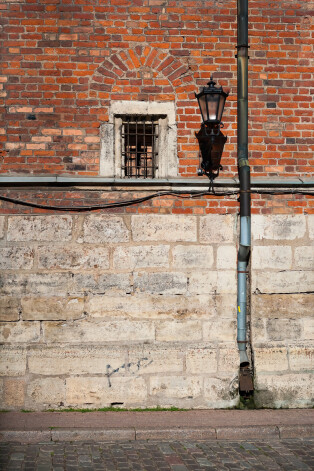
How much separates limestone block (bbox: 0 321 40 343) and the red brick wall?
5.99ft

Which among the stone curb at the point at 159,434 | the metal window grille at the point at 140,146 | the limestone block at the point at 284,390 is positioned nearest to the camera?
the stone curb at the point at 159,434

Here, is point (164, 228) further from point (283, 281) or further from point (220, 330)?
point (283, 281)

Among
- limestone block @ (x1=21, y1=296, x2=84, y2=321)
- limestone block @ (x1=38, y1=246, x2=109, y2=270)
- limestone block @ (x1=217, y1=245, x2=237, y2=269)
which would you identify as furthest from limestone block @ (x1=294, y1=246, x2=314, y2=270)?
limestone block @ (x1=21, y1=296, x2=84, y2=321)

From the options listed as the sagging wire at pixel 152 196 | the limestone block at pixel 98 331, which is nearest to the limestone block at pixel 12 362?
the limestone block at pixel 98 331

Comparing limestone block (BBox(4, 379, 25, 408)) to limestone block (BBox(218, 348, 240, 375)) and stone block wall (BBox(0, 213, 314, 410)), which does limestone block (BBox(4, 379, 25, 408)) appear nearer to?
stone block wall (BBox(0, 213, 314, 410))

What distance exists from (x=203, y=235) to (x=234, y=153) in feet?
3.55

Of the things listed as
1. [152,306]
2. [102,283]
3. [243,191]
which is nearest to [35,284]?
[102,283]

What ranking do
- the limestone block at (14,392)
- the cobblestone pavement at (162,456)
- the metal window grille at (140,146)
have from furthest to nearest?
the metal window grille at (140,146), the limestone block at (14,392), the cobblestone pavement at (162,456)

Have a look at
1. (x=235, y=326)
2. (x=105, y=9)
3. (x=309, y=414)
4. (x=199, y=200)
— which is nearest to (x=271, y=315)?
(x=235, y=326)

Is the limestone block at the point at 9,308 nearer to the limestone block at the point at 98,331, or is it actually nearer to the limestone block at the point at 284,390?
the limestone block at the point at 98,331

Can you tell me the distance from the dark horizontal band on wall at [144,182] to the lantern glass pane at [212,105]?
742 mm

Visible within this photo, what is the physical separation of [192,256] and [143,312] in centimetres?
89

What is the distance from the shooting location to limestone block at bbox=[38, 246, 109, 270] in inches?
247

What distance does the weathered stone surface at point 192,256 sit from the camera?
6.38 m
